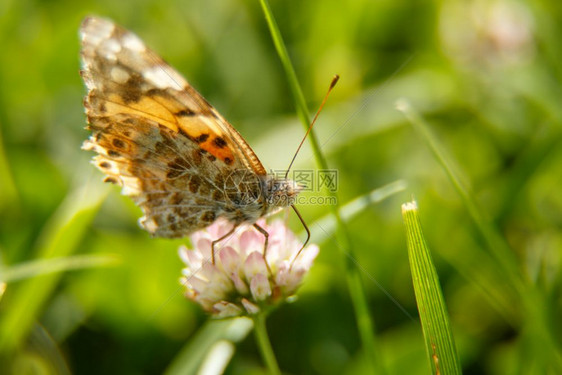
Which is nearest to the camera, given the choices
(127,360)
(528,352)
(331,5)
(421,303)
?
(421,303)

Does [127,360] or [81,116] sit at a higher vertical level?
[81,116]

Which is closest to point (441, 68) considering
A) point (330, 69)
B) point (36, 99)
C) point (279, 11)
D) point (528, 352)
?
point (330, 69)

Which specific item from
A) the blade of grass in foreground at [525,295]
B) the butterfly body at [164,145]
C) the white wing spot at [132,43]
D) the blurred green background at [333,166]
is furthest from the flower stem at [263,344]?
the white wing spot at [132,43]

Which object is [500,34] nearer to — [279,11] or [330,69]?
[330,69]

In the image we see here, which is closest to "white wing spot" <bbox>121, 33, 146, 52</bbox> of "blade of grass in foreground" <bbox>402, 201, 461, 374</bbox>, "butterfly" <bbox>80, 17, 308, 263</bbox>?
"butterfly" <bbox>80, 17, 308, 263</bbox>

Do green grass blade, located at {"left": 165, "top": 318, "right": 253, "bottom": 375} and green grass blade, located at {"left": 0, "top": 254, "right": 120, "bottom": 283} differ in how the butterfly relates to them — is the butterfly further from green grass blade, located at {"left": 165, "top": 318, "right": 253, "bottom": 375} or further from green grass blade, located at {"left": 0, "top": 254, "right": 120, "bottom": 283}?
green grass blade, located at {"left": 165, "top": 318, "right": 253, "bottom": 375}

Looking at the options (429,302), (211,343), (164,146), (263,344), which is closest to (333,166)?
(164,146)

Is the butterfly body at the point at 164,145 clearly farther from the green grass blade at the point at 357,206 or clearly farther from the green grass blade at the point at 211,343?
the green grass blade at the point at 211,343
